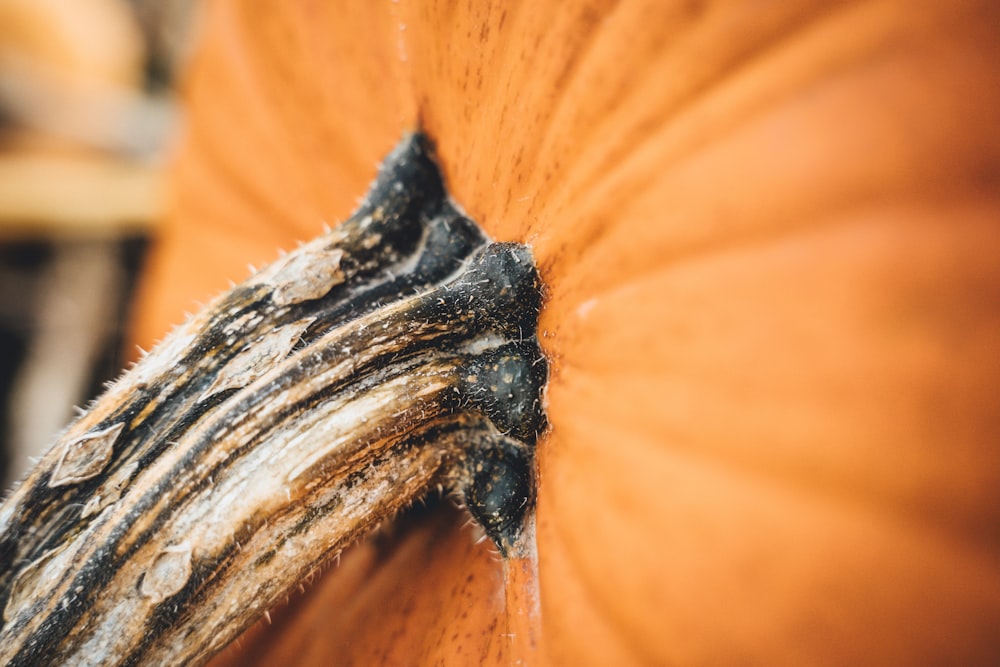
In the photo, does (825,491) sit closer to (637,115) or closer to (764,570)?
(764,570)

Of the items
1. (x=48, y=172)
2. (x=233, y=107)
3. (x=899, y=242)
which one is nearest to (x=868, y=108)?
(x=899, y=242)

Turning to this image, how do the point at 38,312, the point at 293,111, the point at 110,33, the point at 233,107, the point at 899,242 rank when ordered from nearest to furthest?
the point at 899,242 < the point at 293,111 < the point at 233,107 < the point at 38,312 < the point at 110,33

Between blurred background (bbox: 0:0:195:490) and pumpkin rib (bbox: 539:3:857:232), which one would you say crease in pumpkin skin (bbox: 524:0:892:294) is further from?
blurred background (bbox: 0:0:195:490)

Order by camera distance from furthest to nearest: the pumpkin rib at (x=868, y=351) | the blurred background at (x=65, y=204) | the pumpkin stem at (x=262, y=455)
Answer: the blurred background at (x=65, y=204)
the pumpkin stem at (x=262, y=455)
the pumpkin rib at (x=868, y=351)

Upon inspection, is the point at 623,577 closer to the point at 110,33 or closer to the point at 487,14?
the point at 487,14

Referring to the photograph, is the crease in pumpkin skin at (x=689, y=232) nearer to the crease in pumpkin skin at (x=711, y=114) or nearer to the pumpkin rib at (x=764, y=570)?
the crease in pumpkin skin at (x=711, y=114)

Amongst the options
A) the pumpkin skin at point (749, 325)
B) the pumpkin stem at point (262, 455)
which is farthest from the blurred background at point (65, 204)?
the pumpkin skin at point (749, 325)

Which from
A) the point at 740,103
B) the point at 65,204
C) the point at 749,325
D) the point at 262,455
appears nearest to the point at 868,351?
the point at 749,325
